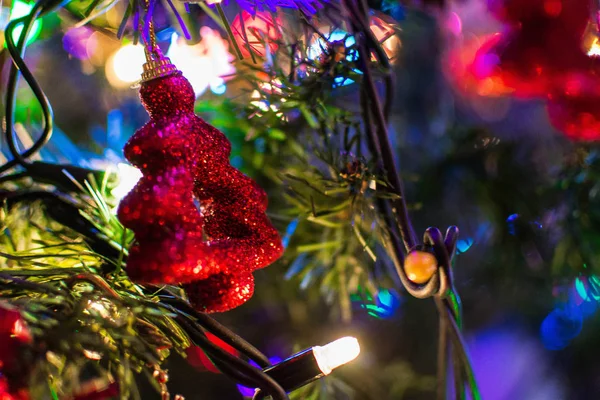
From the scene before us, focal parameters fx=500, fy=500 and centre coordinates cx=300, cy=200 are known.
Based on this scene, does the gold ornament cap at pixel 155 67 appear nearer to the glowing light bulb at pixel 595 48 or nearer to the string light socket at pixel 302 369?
the string light socket at pixel 302 369

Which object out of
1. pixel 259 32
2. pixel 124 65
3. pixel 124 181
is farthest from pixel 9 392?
pixel 124 65

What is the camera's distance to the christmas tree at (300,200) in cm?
27

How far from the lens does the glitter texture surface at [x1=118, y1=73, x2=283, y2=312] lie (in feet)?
0.80

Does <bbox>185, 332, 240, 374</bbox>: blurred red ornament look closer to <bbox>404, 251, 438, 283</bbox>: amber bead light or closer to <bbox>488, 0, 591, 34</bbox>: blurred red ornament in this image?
<bbox>404, 251, 438, 283</bbox>: amber bead light

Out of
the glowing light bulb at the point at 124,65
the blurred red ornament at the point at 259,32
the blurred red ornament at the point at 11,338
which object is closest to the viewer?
the blurred red ornament at the point at 11,338

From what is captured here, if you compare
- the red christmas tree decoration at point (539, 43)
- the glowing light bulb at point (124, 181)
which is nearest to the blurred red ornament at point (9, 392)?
the glowing light bulb at point (124, 181)

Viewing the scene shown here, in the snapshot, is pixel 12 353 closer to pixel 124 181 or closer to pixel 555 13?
pixel 124 181

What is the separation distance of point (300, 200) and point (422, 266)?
0.64 feet

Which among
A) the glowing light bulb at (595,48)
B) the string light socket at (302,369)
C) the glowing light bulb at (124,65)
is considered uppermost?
the glowing light bulb at (595,48)

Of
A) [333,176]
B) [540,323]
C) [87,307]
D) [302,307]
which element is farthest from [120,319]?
[540,323]

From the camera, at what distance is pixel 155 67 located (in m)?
0.28

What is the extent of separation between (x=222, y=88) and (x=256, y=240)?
0.34 meters

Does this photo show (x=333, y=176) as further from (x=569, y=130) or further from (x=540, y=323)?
(x=540, y=323)

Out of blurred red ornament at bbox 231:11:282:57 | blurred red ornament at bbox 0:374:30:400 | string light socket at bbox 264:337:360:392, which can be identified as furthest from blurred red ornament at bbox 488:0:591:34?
blurred red ornament at bbox 0:374:30:400
